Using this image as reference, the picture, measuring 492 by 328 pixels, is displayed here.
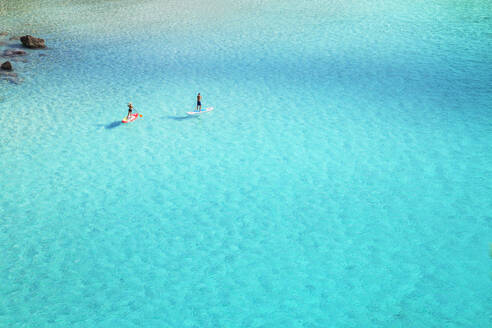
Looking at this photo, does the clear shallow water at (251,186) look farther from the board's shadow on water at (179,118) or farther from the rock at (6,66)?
the rock at (6,66)

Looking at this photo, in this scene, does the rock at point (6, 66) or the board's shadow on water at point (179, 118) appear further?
the rock at point (6, 66)

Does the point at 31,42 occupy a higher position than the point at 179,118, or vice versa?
the point at 31,42

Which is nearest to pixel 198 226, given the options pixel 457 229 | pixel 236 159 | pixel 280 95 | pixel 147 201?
pixel 147 201

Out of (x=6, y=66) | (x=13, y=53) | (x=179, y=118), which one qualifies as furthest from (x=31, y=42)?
(x=179, y=118)

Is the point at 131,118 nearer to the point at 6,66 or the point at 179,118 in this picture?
the point at 179,118

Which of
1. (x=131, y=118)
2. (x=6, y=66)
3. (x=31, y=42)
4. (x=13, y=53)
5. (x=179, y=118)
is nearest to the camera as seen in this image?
(x=131, y=118)

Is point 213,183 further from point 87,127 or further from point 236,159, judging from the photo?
point 87,127

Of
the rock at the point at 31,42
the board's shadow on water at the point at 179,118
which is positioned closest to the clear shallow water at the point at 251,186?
the board's shadow on water at the point at 179,118

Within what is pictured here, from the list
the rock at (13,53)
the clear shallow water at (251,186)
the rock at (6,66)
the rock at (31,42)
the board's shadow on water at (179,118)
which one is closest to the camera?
the clear shallow water at (251,186)

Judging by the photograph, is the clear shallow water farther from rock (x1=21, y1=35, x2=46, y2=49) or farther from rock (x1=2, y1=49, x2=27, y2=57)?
rock (x1=21, y1=35, x2=46, y2=49)
